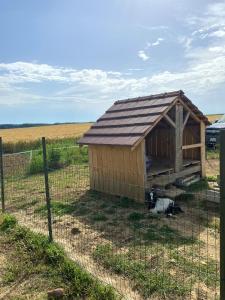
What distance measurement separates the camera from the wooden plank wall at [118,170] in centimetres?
890

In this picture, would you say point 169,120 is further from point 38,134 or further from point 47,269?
point 38,134

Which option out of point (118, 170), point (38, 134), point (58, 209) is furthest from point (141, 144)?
point (38, 134)

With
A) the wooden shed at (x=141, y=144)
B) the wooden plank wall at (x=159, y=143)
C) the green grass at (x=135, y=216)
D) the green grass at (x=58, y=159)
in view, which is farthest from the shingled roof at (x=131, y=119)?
the green grass at (x=58, y=159)

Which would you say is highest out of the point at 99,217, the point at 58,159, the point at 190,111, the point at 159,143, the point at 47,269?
the point at 190,111

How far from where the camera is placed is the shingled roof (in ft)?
28.8

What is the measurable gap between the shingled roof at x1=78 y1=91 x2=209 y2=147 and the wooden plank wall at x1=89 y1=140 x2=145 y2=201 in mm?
324

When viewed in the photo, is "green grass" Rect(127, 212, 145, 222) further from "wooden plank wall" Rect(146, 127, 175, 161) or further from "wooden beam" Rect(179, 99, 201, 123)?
"wooden plank wall" Rect(146, 127, 175, 161)

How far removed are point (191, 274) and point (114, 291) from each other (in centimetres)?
122

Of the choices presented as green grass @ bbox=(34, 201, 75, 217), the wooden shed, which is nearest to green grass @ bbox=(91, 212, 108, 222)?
green grass @ bbox=(34, 201, 75, 217)

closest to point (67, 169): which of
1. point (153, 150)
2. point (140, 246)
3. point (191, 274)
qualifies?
point (153, 150)

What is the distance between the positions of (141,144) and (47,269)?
4338 mm

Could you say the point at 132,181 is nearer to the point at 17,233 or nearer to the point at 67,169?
the point at 17,233

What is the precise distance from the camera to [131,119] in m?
9.78

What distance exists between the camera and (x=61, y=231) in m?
7.13
